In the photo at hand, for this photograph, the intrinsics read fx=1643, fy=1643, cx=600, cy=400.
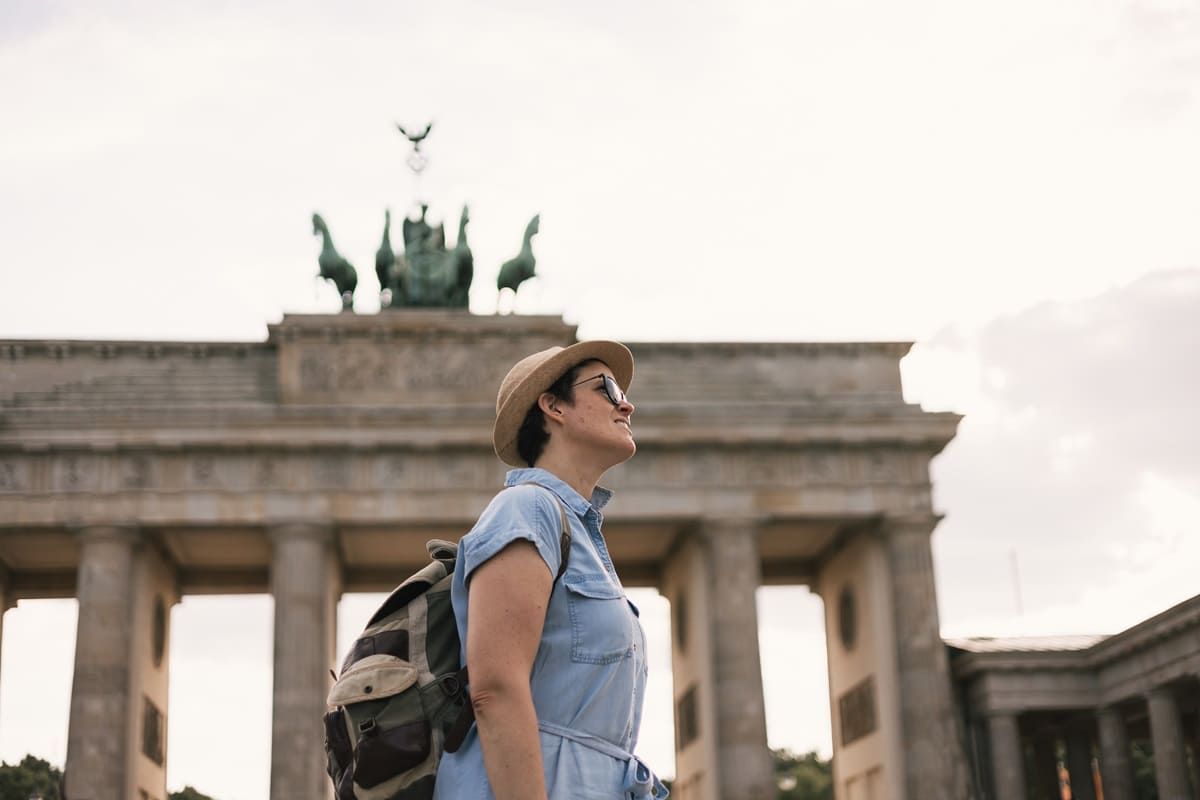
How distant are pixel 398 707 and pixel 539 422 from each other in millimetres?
1127

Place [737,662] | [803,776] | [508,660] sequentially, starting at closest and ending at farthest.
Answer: [508,660] → [737,662] → [803,776]

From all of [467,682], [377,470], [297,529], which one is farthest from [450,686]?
[377,470]

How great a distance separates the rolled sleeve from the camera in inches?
167

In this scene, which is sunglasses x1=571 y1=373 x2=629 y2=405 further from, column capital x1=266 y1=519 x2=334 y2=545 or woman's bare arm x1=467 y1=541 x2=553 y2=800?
column capital x1=266 y1=519 x2=334 y2=545

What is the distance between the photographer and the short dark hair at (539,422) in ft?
16.4

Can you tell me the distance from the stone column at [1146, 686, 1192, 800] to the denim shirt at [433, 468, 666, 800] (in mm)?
38347

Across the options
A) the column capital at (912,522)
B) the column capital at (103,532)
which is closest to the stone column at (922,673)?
the column capital at (912,522)

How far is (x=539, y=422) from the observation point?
16.5ft

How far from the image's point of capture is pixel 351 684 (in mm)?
4227

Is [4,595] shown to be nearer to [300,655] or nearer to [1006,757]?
[300,655]

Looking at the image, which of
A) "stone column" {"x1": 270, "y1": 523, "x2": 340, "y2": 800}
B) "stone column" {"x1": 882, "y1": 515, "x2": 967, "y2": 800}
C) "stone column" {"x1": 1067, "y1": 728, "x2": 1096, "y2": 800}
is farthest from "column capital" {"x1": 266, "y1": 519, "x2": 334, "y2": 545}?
"stone column" {"x1": 1067, "y1": 728, "x2": 1096, "y2": 800}

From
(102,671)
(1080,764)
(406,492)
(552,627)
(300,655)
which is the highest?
(406,492)

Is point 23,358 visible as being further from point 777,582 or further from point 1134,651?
point 1134,651

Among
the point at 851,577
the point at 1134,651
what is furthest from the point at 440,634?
the point at 851,577
